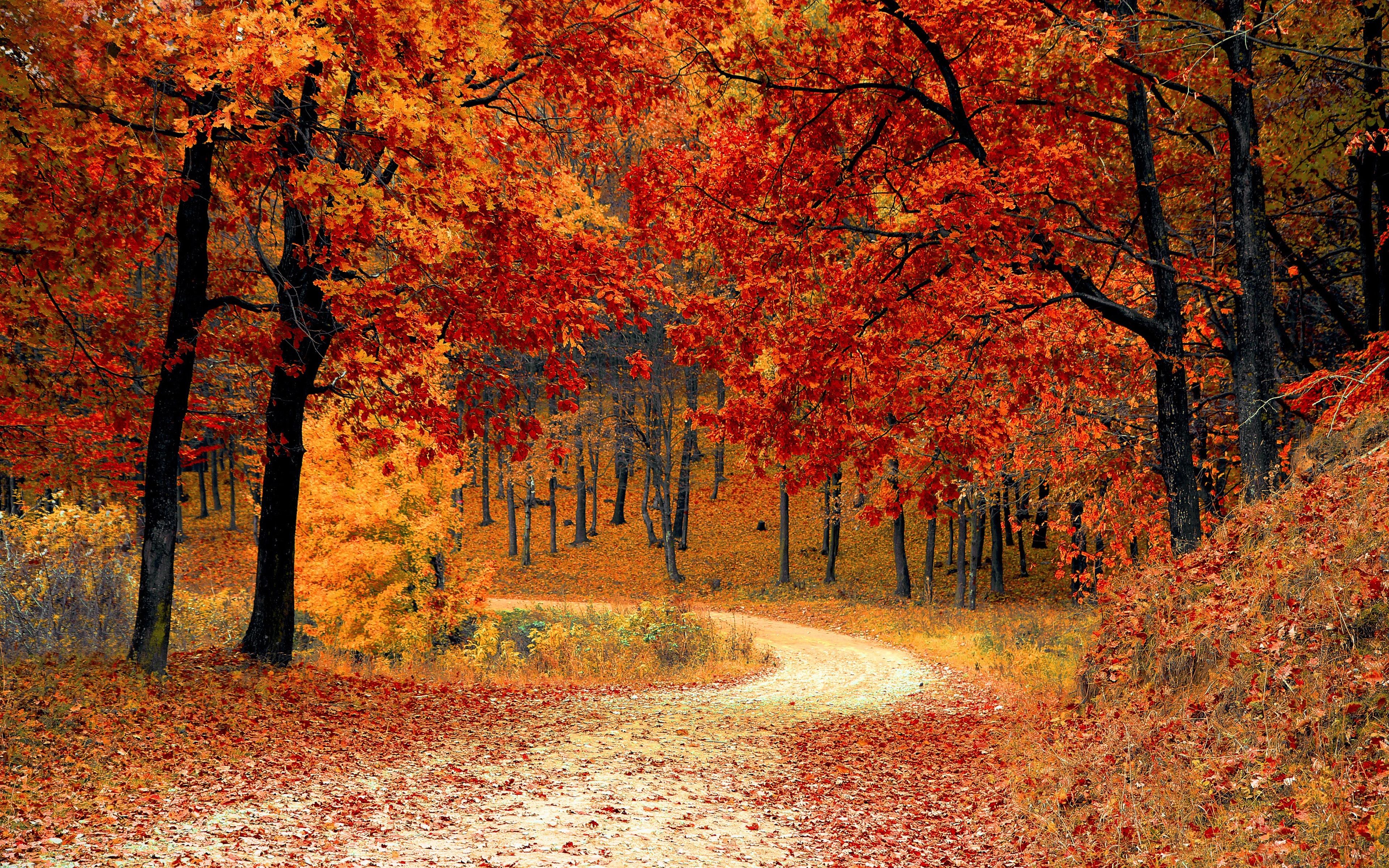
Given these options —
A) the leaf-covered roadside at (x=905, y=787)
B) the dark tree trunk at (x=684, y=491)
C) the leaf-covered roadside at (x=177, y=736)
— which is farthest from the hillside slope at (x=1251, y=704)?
the dark tree trunk at (x=684, y=491)

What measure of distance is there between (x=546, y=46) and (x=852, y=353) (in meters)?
4.88

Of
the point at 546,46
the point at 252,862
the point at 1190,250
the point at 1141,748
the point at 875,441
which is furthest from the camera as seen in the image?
the point at 1190,250

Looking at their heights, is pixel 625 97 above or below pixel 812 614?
above

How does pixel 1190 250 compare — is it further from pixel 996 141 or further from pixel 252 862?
pixel 252 862

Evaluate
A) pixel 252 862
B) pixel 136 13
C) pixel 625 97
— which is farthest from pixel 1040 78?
pixel 252 862

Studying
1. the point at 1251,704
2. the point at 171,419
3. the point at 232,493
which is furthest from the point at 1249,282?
the point at 232,493

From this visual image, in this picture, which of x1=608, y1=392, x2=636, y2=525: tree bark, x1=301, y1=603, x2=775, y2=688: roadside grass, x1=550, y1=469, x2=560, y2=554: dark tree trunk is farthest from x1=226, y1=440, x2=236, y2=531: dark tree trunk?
x1=301, y1=603, x2=775, y2=688: roadside grass

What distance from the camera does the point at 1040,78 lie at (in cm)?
796

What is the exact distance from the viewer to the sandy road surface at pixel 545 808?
5883mm

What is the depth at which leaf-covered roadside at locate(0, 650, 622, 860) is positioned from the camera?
604cm

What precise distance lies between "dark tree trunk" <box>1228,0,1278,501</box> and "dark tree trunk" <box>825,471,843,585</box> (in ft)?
62.2

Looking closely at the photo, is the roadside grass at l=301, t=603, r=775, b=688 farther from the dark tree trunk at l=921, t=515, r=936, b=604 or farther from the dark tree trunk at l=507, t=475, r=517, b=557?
the dark tree trunk at l=507, t=475, r=517, b=557

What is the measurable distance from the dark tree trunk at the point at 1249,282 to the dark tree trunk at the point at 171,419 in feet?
35.4

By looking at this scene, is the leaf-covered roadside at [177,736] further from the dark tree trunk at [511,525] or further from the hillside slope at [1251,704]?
the dark tree trunk at [511,525]
